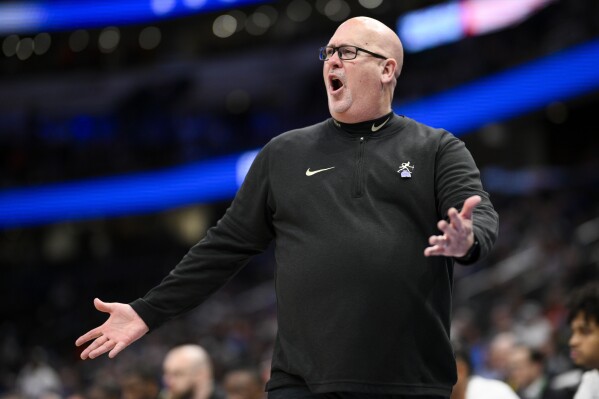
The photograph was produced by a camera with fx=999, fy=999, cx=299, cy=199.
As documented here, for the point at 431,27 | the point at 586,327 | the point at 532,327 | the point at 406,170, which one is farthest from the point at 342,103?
the point at 431,27

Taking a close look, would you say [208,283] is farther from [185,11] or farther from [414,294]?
[185,11]

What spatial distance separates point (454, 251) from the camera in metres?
2.82

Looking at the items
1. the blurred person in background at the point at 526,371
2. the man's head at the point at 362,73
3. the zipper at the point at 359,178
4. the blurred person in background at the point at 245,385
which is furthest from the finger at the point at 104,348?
the blurred person in background at the point at 245,385

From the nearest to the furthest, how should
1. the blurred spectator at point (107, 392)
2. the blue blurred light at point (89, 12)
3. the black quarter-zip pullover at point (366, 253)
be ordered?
the black quarter-zip pullover at point (366, 253), the blurred spectator at point (107, 392), the blue blurred light at point (89, 12)

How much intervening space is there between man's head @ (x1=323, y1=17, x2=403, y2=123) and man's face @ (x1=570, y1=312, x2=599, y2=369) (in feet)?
5.66

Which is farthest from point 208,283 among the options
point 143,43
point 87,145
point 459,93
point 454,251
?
point 143,43

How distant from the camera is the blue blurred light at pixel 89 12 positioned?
1003 inches

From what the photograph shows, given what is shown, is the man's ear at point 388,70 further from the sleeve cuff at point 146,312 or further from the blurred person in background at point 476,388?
the blurred person in background at point 476,388

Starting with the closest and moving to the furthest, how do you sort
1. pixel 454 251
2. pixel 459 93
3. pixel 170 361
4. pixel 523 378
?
1. pixel 454 251
2. pixel 170 361
3. pixel 523 378
4. pixel 459 93

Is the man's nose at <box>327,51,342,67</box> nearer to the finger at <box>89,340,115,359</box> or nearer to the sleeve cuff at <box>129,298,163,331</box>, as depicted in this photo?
→ the sleeve cuff at <box>129,298,163,331</box>

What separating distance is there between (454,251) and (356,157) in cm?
67

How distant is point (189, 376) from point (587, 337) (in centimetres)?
308

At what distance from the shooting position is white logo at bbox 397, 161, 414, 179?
3.27 m

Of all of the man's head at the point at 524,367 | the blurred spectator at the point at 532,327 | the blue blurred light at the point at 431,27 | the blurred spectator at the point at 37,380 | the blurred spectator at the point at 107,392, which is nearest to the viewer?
the man's head at the point at 524,367
